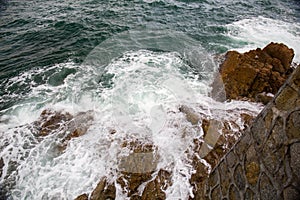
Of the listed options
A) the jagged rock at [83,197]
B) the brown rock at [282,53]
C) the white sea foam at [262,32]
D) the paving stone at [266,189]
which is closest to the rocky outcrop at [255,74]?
the brown rock at [282,53]

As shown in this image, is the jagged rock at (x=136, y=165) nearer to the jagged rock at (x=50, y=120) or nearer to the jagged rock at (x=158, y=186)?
the jagged rock at (x=158, y=186)

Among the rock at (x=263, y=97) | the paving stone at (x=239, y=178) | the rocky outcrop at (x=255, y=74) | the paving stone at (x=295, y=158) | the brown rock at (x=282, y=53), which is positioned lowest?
the rock at (x=263, y=97)

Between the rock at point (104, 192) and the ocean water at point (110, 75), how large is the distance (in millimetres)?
132

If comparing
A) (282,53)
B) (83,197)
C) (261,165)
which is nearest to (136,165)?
(83,197)

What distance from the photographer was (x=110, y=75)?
829 cm

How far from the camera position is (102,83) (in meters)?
7.93

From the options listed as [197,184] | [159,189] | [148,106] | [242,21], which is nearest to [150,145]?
[159,189]

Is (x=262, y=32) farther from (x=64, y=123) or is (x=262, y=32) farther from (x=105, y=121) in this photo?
(x=64, y=123)

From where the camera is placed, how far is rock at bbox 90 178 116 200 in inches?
163

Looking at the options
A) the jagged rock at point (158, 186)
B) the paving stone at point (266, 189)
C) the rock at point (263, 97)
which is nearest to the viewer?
the paving stone at point (266, 189)

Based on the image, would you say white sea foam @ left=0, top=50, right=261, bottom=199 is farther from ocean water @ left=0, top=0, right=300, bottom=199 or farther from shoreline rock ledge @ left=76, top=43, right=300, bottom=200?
shoreline rock ledge @ left=76, top=43, right=300, bottom=200

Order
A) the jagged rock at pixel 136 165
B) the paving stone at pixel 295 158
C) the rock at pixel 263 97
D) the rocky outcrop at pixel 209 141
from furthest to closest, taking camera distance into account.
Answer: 1. the rock at pixel 263 97
2. the rocky outcrop at pixel 209 141
3. the jagged rock at pixel 136 165
4. the paving stone at pixel 295 158

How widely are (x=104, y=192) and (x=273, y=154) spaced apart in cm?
357

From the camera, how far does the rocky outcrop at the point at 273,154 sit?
1.42 metres
